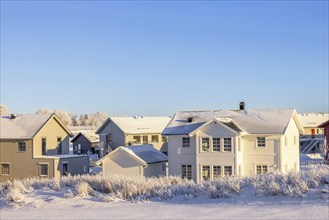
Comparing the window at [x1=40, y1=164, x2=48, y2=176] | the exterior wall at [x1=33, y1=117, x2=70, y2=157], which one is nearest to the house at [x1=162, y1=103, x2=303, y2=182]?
the window at [x1=40, y1=164, x2=48, y2=176]

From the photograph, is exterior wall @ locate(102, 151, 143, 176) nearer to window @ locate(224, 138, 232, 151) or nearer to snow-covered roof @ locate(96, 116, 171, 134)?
window @ locate(224, 138, 232, 151)

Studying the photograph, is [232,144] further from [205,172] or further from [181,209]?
[181,209]

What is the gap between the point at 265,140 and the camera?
3328 centimetres

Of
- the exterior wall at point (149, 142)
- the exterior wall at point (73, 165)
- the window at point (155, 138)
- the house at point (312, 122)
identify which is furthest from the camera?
the house at point (312, 122)

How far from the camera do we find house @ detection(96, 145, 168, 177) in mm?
34688

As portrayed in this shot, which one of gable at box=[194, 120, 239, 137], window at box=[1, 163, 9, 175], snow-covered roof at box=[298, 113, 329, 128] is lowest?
window at box=[1, 163, 9, 175]

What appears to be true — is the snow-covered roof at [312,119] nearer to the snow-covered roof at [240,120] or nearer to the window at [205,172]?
the snow-covered roof at [240,120]

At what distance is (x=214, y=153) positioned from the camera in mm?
33469

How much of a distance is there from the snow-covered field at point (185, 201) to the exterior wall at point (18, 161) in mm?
26073

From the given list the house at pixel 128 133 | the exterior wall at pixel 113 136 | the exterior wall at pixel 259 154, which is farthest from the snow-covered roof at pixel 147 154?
the exterior wall at pixel 113 136

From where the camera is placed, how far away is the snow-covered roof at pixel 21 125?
39562 millimetres

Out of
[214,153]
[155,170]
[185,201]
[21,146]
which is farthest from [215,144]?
[185,201]

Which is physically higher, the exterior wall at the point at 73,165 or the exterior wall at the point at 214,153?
the exterior wall at the point at 214,153

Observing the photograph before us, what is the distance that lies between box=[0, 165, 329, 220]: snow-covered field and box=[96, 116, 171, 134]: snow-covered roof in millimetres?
42838
